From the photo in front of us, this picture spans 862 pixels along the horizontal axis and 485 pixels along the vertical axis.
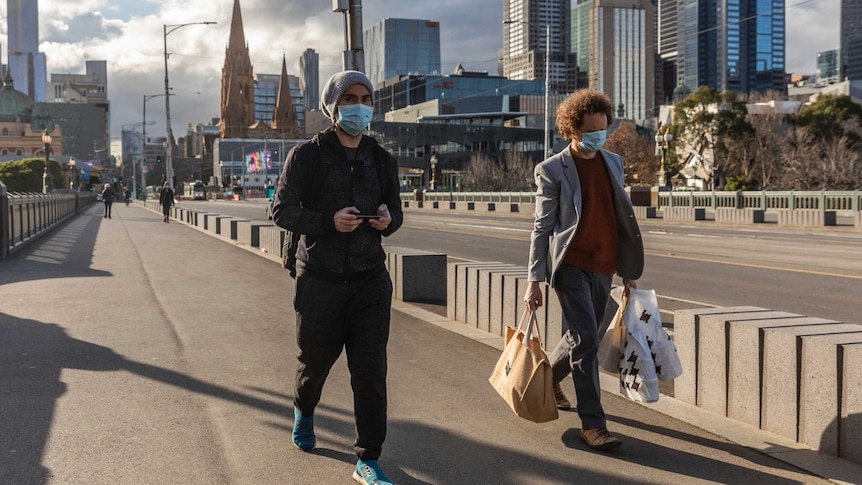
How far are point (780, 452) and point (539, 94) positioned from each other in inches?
6579

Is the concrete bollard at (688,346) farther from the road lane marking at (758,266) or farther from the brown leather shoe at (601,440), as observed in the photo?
the road lane marking at (758,266)

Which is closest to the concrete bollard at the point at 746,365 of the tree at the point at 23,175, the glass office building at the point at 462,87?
the tree at the point at 23,175

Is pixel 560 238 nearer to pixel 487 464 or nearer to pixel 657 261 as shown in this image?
pixel 487 464

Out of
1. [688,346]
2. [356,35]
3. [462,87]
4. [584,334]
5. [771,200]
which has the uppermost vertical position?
[462,87]

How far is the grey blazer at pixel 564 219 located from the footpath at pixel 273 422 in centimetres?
101

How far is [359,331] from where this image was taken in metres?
4.27

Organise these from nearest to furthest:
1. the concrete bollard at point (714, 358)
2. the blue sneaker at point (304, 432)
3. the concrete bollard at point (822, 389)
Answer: the concrete bollard at point (822, 389), the blue sneaker at point (304, 432), the concrete bollard at point (714, 358)

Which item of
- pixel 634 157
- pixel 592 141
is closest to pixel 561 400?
pixel 592 141

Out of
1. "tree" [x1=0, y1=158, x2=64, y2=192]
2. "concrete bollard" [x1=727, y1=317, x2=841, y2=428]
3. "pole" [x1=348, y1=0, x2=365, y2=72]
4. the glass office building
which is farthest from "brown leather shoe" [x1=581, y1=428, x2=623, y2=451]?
the glass office building

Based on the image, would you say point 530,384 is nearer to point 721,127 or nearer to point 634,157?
point 721,127

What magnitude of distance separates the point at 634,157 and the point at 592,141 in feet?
276

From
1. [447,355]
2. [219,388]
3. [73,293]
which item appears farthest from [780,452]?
[73,293]

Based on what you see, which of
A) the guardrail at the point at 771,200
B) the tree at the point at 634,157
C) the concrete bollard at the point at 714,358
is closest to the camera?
the concrete bollard at the point at 714,358

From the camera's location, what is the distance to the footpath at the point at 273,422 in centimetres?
443
